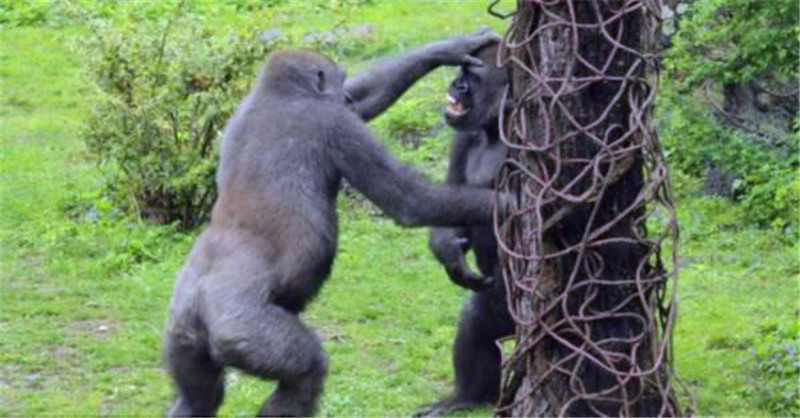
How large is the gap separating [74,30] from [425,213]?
1112cm

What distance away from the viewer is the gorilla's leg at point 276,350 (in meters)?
5.89

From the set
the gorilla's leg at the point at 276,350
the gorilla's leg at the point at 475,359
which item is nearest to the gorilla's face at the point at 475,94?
the gorilla's leg at the point at 475,359

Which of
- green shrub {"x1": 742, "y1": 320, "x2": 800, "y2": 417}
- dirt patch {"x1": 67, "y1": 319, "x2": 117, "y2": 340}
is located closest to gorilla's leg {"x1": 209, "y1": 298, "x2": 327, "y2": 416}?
green shrub {"x1": 742, "y1": 320, "x2": 800, "y2": 417}

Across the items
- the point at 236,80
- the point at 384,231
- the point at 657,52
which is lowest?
the point at 384,231

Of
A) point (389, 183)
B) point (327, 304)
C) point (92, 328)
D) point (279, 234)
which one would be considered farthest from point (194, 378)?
point (327, 304)

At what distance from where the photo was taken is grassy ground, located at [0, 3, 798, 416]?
776 centimetres

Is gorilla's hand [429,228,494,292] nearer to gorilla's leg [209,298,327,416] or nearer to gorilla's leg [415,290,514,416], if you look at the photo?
gorilla's leg [415,290,514,416]

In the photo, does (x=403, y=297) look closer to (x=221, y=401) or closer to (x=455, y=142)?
(x=455, y=142)

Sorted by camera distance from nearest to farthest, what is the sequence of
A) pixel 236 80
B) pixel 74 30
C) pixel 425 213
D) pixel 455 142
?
1. pixel 425 213
2. pixel 455 142
3. pixel 236 80
4. pixel 74 30

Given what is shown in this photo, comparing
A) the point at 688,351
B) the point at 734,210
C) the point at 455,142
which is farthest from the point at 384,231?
the point at 455,142

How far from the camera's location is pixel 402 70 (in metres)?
6.77

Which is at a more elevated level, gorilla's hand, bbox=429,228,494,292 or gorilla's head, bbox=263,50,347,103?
gorilla's head, bbox=263,50,347,103

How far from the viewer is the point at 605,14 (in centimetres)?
529

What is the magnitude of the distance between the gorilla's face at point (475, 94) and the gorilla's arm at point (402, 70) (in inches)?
2.9
